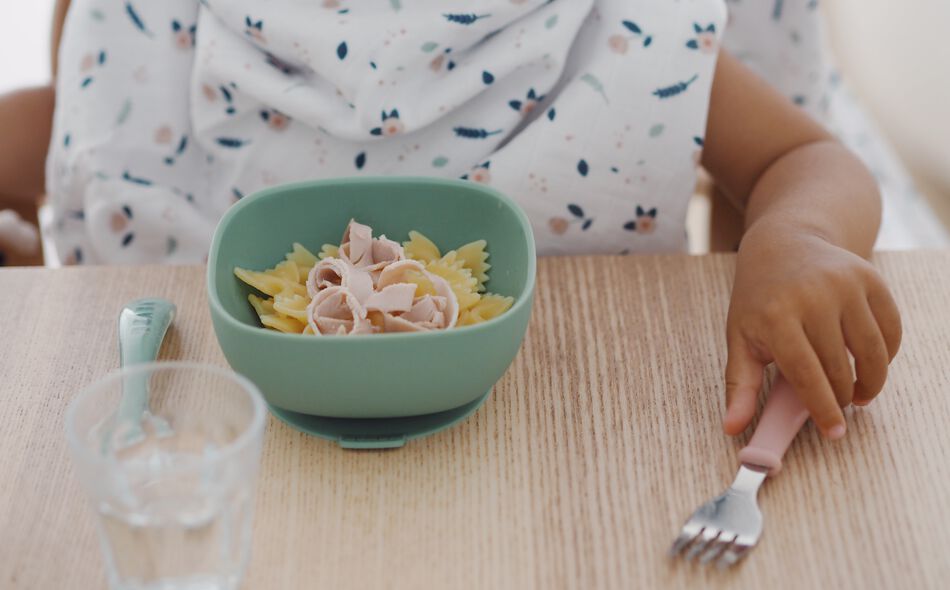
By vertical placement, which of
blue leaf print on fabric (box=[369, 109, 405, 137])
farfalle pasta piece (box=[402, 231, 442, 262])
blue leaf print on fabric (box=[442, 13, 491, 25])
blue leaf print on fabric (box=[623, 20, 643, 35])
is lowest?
blue leaf print on fabric (box=[369, 109, 405, 137])

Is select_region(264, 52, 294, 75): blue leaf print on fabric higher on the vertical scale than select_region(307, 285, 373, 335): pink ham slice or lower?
lower

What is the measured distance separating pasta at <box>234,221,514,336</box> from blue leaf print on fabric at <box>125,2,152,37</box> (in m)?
0.33

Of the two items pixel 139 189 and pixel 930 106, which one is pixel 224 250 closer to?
pixel 139 189

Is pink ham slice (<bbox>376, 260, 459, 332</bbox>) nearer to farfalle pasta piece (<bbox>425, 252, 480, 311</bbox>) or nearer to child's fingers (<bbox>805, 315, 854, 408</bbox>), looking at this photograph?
farfalle pasta piece (<bbox>425, 252, 480, 311</bbox>)

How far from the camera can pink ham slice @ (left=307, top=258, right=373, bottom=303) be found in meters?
0.53

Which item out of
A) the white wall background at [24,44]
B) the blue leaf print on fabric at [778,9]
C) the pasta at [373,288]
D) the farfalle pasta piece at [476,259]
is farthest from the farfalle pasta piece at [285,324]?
the white wall background at [24,44]

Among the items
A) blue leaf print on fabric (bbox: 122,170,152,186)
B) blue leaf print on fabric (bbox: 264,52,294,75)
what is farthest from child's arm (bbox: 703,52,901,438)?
blue leaf print on fabric (bbox: 122,170,152,186)

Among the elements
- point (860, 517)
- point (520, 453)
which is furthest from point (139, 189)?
point (860, 517)

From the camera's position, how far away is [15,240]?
36.5 inches

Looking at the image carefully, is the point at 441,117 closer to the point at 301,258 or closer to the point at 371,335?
the point at 301,258

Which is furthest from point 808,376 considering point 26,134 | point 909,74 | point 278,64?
point 909,74

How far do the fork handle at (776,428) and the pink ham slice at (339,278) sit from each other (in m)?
0.21

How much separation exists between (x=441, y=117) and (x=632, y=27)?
159mm

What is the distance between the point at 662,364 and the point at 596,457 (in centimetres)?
10
